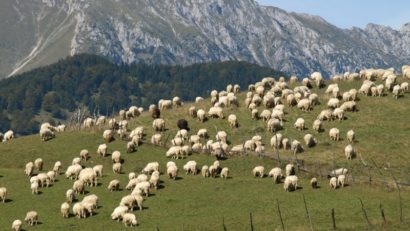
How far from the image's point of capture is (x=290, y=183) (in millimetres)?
59281

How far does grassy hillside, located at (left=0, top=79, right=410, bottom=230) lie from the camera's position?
169 feet

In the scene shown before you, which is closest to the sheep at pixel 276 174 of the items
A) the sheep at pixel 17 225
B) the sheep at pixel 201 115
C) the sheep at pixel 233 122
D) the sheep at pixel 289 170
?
the sheep at pixel 289 170

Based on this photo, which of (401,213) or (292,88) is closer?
(401,213)

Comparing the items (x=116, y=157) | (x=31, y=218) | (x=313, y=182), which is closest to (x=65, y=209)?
(x=31, y=218)

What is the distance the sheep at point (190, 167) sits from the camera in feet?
220

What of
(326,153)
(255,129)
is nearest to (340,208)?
(326,153)

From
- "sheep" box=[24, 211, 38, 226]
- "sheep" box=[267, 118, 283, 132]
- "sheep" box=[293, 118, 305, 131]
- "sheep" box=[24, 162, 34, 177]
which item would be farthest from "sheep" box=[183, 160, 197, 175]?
"sheep" box=[24, 211, 38, 226]

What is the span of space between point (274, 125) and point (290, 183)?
20.9 metres

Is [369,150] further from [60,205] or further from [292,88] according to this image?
[60,205]

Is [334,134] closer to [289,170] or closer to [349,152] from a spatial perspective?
[349,152]

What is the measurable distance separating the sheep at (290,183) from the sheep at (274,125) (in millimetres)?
20256

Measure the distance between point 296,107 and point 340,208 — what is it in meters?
35.6

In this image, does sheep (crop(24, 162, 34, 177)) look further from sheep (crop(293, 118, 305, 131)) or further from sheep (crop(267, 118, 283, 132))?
sheep (crop(293, 118, 305, 131))

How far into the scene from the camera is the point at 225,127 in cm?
8344
